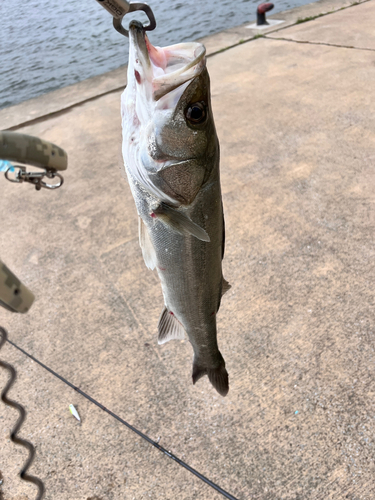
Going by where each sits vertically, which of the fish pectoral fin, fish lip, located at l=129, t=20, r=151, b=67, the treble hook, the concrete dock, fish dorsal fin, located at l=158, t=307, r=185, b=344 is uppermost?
the treble hook

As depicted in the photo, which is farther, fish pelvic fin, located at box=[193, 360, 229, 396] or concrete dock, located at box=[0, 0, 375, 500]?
concrete dock, located at box=[0, 0, 375, 500]

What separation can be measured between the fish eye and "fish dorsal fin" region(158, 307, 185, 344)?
0.87m

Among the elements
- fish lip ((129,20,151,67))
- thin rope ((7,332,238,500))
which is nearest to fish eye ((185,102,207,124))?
fish lip ((129,20,151,67))

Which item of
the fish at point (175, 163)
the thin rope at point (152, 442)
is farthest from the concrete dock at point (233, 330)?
the fish at point (175, 163)

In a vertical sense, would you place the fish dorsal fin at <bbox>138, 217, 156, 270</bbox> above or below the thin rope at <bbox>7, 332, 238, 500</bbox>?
above

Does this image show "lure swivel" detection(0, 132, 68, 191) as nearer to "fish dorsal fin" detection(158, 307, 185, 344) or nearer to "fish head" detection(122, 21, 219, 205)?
"fish head" detection(122, 21, 219, 205)

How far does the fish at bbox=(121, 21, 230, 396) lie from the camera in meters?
1.20

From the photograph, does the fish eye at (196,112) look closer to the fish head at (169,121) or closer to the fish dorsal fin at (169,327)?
the fish head at (169,121)

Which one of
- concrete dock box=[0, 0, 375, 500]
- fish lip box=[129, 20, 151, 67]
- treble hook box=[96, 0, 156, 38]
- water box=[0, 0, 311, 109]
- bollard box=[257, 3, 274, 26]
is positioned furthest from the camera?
water box=[0, 0, 311, 109]

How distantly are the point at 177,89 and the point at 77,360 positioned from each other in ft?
6.58

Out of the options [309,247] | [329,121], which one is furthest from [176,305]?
[329,121]

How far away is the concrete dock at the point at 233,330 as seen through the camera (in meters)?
2.02

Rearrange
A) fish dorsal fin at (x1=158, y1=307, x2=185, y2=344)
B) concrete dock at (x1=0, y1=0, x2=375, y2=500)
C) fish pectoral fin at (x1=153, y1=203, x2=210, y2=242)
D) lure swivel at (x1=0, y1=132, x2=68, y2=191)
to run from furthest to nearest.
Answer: concrete dock at (x1=0, y1=0, x2=375, y2=500), fish dorsal fin at (x1=158, y1=307, x2=185, y2=344), lure swivel at (x1=0, y1=132, x2=68, y2=191), fish pectoral fin at (x1=153, y1=203, x2=210, y2=242)

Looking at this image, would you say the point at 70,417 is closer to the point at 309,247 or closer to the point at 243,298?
the point at 243,298
